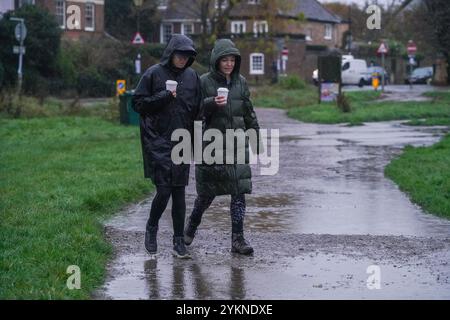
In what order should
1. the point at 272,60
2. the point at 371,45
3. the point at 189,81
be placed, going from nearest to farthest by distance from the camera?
the point at 189,81, the point at 272,60, the point at 371,45

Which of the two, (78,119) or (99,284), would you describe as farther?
(78,119)

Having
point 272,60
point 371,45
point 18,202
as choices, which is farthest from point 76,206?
point 371,45

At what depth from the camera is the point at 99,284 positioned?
23.9 ft

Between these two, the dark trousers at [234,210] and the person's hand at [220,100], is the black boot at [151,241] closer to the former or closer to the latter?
the dark trousers at [234,210]

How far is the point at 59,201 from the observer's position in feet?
36.6

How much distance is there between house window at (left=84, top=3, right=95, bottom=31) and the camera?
201ft

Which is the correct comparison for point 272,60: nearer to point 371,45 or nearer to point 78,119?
point 371,45

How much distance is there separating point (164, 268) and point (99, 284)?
866 millimetres

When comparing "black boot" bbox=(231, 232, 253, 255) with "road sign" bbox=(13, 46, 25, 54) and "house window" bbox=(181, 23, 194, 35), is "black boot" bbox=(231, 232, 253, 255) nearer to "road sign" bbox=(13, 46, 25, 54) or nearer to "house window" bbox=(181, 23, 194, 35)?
"road sign" bbox=(13, 46, 25, 54)

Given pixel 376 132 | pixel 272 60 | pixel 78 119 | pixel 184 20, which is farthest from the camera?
pixel 184 20

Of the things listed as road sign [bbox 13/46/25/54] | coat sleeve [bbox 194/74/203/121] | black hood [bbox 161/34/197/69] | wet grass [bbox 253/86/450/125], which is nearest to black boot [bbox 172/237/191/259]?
coat sleeve [bbox 194/74/203/121]

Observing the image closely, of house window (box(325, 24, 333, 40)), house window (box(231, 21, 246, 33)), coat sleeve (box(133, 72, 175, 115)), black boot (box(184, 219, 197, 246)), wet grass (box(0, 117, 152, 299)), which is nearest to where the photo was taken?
wet grass (box(0, 117, 152, 299))

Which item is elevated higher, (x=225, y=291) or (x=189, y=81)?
(x=189, y=81)

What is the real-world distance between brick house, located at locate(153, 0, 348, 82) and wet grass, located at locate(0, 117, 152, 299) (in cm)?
3452
